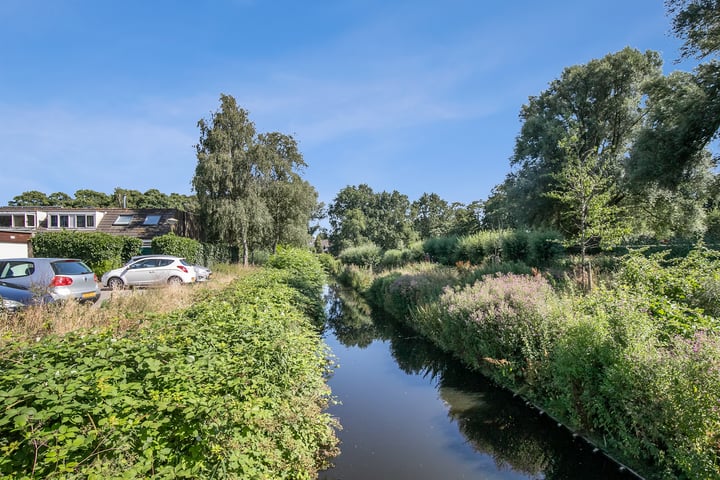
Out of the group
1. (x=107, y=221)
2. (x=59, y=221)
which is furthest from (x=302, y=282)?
(x=59, y=221)

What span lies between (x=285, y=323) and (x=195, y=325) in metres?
1.45

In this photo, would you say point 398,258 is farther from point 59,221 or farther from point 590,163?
point 59,221

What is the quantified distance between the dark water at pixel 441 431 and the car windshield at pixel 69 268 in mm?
7266

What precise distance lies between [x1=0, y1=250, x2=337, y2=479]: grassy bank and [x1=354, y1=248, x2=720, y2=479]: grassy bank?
3.77 m

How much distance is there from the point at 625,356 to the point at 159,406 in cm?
482

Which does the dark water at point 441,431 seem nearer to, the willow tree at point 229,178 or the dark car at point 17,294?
the dark car at point 17,294

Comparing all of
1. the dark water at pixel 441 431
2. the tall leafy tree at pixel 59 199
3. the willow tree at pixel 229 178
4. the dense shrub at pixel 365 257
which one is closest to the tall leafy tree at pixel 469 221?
the dense shrub at pixel 365 257

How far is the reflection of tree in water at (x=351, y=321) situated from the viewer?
12.7m

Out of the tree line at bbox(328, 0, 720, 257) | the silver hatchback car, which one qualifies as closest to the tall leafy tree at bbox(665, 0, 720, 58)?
the tree line at bbox(328, 0, 720, 257)

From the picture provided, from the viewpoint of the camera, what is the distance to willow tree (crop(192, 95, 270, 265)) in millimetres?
26766

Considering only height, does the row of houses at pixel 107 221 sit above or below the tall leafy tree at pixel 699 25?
below

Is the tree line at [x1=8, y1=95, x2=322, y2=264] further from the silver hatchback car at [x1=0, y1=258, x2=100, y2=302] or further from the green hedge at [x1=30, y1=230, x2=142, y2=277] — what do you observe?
the silver hatchback car at [x1=0, y1=258, x2=100, y2=302]

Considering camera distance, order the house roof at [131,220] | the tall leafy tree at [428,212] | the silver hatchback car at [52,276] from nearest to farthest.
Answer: the silver hatchback car at [52,276] < the house roof at [131,220] < the tall leafy tree at [428,212]

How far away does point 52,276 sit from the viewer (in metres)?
8.40
